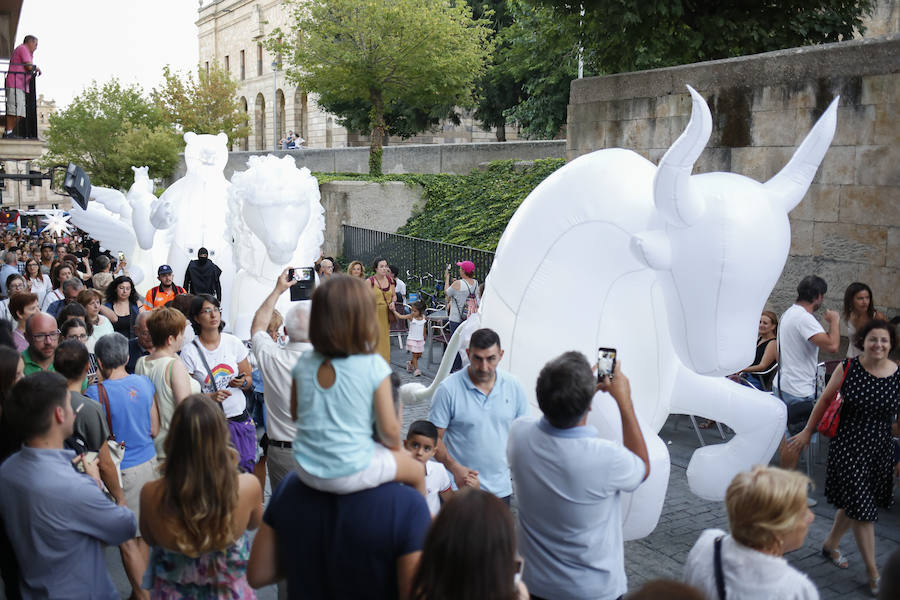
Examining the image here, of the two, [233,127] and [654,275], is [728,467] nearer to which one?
[654,275]

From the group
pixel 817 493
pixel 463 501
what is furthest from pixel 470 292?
pixel 463 501

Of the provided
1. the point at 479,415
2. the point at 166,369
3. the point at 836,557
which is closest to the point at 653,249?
the point at 479,415

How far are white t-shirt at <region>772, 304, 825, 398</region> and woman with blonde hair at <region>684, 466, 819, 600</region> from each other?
3943 mm

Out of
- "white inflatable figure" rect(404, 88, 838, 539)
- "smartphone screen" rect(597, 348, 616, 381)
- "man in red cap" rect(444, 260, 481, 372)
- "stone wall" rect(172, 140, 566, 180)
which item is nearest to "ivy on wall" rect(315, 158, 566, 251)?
"stone wall" rect(172, 140, 566, 180)

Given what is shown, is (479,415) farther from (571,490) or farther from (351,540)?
(351,540)

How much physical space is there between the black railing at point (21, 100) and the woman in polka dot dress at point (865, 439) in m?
11.0

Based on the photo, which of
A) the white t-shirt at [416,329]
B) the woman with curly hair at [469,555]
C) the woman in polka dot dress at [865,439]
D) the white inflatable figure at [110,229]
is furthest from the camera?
the white inflatable figure at [110,229]

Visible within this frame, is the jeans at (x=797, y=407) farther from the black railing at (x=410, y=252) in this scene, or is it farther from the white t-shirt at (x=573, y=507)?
the black railing at (x=410, y=252)

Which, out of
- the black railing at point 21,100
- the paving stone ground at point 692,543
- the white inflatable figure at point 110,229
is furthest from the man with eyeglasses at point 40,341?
the black railing at point 21,100

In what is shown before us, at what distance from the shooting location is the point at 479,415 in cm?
422

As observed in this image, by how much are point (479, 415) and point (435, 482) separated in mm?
396

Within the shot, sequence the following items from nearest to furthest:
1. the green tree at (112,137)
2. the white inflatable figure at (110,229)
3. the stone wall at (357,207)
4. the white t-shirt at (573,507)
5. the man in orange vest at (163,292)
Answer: the white t-shirt at (573,507), the man in orange vest at (163,292), the white inflatable figure at (110,229), the stone wall at (357,207), the green tree at (112,137)

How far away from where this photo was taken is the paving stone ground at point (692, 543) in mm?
4836

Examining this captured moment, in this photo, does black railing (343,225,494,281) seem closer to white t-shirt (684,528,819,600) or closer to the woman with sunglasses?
the woman with sunglasses
